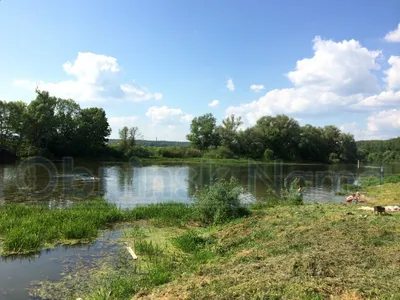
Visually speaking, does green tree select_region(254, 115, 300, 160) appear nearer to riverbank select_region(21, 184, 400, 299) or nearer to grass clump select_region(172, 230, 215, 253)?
riverbank select_region(21, 184, 400, 299)

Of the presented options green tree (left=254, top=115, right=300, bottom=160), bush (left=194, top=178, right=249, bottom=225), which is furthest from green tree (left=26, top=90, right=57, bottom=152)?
green tree (left=254, top=115, right=300, bottom=160)

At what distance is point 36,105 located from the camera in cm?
6109

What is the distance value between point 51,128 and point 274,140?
6074 centimetres

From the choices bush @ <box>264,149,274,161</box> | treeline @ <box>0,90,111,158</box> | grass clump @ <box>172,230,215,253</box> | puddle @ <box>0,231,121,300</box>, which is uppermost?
treeline @ <box>0,90,111,158</box>

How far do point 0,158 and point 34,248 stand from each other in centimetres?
5058

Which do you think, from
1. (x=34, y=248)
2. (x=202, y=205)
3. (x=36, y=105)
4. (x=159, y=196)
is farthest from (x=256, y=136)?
(x=34, y=248)

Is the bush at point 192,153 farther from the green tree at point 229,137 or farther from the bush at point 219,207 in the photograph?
the bush at point 219,207

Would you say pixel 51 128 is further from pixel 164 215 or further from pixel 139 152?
pixel 164 215

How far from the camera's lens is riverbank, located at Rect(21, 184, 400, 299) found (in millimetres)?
6199

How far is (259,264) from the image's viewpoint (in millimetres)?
7695

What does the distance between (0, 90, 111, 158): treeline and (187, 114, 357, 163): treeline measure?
28.7m

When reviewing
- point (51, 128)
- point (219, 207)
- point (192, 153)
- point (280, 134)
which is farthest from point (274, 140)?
point (219, 207)

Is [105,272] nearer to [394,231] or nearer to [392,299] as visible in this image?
[392,299]

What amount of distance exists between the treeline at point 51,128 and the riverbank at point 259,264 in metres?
54.0
